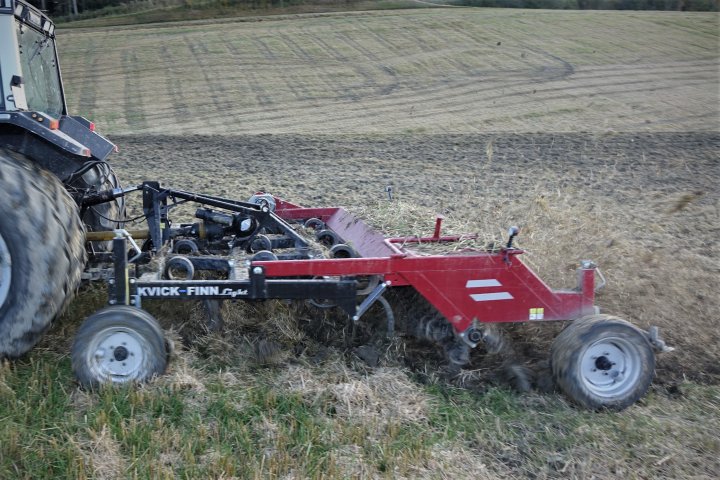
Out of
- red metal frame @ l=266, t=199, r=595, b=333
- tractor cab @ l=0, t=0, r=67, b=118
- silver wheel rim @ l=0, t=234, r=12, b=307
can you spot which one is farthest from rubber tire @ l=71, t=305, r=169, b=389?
tractor cab @ l=0, t=0, r=67, b=118

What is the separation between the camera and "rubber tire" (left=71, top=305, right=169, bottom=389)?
4.29 m

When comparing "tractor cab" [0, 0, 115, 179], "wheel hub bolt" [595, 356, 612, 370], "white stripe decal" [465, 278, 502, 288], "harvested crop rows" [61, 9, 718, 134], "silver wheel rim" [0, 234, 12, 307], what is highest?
"tractor cab" [0, 0, 115, 179]

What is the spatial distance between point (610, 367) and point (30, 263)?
345 cm

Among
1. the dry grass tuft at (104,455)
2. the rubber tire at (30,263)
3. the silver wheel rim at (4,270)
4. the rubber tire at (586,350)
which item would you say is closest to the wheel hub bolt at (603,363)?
the rubber tire at (586,350)

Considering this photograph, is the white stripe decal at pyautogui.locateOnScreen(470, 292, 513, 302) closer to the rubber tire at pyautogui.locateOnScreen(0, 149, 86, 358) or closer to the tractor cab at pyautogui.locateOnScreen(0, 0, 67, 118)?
the rubber tire at pyautogui.locateOnScreen(0, 149, 86, 358)

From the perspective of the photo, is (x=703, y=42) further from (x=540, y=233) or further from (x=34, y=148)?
(x=34, y=148)

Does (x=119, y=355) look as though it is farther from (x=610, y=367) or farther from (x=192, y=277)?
(x=610, y=367)

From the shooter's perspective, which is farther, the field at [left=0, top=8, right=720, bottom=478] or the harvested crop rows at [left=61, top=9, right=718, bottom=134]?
the harvested crop rows at [left=61, top=9, right=718, bottom=134]

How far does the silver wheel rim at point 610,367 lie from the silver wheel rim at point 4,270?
339 cm

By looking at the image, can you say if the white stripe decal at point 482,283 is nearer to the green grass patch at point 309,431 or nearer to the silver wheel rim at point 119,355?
the green grass patch at point 309,431

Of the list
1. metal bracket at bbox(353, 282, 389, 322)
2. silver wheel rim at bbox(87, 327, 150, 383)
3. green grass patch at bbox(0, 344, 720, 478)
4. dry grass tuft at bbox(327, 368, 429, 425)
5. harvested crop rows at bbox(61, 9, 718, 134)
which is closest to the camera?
green grass patch at bbox(0, 344, 720, 478)

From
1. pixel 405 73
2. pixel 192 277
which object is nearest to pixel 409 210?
pixel 192 277

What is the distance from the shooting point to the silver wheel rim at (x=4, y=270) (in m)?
4.30

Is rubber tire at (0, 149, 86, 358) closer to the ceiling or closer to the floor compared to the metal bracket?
closer to the ceiling
